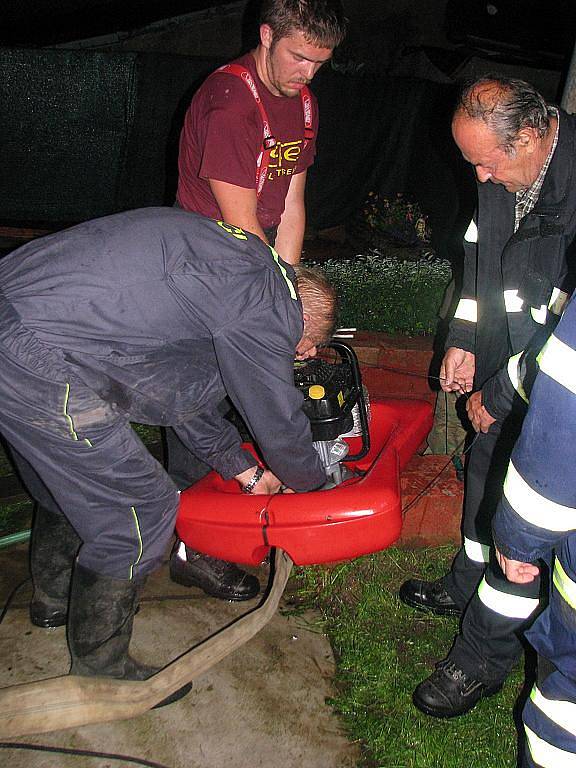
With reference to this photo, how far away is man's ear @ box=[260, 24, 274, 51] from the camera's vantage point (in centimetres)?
245

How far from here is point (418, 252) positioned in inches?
241

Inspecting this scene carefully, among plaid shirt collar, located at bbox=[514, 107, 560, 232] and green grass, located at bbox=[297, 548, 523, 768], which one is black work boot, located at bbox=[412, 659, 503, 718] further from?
plaid shirt collar, located at bbox=[514, 107, 560, 232]

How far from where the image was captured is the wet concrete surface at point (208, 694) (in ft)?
7.57

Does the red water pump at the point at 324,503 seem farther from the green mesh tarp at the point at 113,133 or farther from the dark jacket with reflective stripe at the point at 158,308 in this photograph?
the green mesh tarp at the point at 113,133

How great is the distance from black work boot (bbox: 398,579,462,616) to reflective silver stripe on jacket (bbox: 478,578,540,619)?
0.59 m

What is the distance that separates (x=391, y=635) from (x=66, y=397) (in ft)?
5.48

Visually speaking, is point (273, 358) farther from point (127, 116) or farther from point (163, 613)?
point (127, 116)

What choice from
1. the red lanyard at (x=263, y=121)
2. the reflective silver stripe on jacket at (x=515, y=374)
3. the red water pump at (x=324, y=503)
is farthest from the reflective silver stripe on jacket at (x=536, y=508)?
the red lanyard at (x=263, y=121)

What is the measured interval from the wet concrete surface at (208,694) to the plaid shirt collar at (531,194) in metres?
1.78

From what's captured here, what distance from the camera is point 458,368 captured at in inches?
108

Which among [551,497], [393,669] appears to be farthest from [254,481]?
[551,497]

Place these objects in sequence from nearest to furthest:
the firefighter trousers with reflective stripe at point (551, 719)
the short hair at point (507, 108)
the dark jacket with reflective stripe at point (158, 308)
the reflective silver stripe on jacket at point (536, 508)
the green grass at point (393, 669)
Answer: the reflective silver stripe on jacket at point (536, 508), the firefighter trousers with reflective stripe at point (551, 719), the dark jacket with reflective stripe at point (158, 308), the short hair at point (507, 108), the green grass at point (393, 669)

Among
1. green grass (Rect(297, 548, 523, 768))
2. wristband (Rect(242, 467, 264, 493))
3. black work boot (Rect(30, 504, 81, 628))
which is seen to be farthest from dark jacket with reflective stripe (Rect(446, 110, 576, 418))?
black work boot (Rect(30, 504, 81, 628))

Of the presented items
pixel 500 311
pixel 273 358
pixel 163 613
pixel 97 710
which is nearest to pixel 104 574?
pixel 97 710
